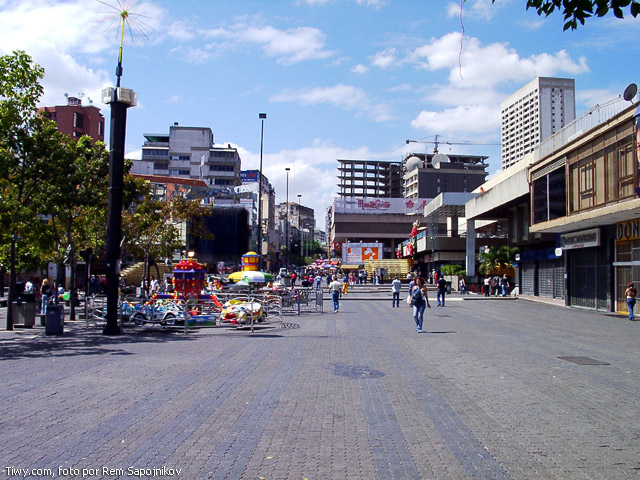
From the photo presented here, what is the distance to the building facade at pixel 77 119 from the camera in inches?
2726

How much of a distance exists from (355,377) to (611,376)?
4541mm

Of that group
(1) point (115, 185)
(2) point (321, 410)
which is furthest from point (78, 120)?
(2) point (321, 410)

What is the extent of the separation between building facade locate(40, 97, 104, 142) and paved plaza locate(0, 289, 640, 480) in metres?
61.1

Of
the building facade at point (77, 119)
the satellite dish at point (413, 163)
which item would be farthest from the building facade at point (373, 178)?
the building facade at point (77, 119)

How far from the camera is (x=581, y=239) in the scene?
28.8m

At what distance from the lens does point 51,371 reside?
34.4ft

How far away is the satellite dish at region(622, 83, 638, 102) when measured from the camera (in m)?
22.1

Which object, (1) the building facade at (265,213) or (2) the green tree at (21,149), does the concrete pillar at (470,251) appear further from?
(1) the building facade at (265,213)

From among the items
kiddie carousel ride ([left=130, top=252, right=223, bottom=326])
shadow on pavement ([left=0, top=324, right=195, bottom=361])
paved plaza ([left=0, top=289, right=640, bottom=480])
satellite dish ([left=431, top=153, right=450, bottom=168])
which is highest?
satellite dish ([left=431, top=153, right=450, bottom=168])

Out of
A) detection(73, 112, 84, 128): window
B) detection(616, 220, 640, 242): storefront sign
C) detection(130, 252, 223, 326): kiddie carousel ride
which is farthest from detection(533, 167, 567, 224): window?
detection(73, 112, 84, 128): window

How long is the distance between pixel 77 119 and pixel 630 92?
6430 centimetres

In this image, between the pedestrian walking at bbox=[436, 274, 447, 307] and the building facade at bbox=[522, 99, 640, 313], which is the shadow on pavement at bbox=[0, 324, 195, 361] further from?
the building facade at bbox=[522, 99, 640, 313]

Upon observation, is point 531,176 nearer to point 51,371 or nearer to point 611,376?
point 611,376

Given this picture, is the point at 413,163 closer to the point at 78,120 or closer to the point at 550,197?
the point at 78,120
